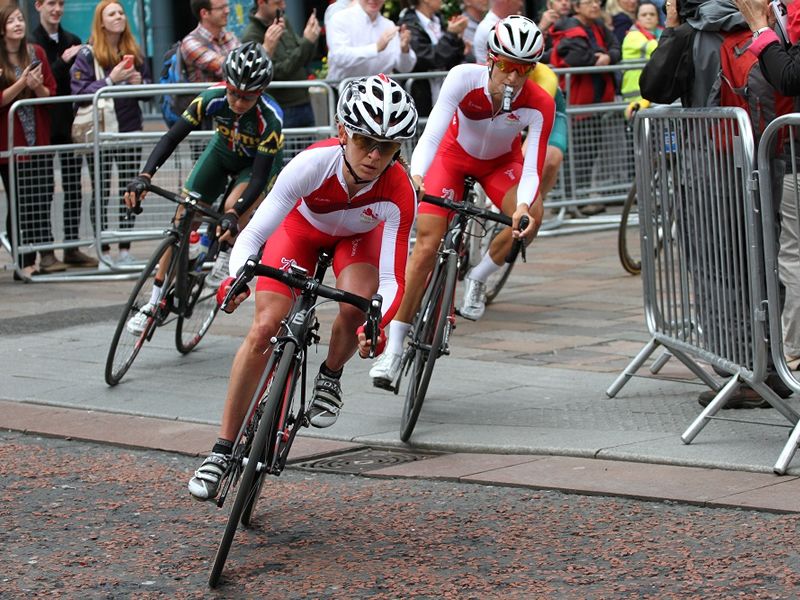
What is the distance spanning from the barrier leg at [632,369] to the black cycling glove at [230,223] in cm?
224

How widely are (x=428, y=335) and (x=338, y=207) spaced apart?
5.12 ft

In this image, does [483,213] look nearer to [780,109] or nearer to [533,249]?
[780,109]

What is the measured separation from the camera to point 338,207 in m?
5.95

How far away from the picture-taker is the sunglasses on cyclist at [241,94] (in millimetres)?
8773

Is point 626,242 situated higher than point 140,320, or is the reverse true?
point 140,320

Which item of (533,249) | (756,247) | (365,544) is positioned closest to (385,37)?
(533,249)

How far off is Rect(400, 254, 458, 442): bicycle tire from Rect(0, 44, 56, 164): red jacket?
19.9 feet

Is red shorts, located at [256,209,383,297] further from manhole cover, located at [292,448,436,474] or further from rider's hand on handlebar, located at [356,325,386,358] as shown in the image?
manhole cover, located at [292,448,436,474]

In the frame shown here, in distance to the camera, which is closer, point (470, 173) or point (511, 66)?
point (511, 66)

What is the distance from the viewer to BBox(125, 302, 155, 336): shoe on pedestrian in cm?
862

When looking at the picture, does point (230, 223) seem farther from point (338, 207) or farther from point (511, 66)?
point (338, 207)

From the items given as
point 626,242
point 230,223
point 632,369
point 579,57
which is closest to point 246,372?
point 632,369

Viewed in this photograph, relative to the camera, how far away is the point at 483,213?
7.31m

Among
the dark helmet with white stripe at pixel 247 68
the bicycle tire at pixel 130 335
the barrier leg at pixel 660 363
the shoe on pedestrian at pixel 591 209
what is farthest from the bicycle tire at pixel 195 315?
the shoe on pedestrian at pixel 591 209
